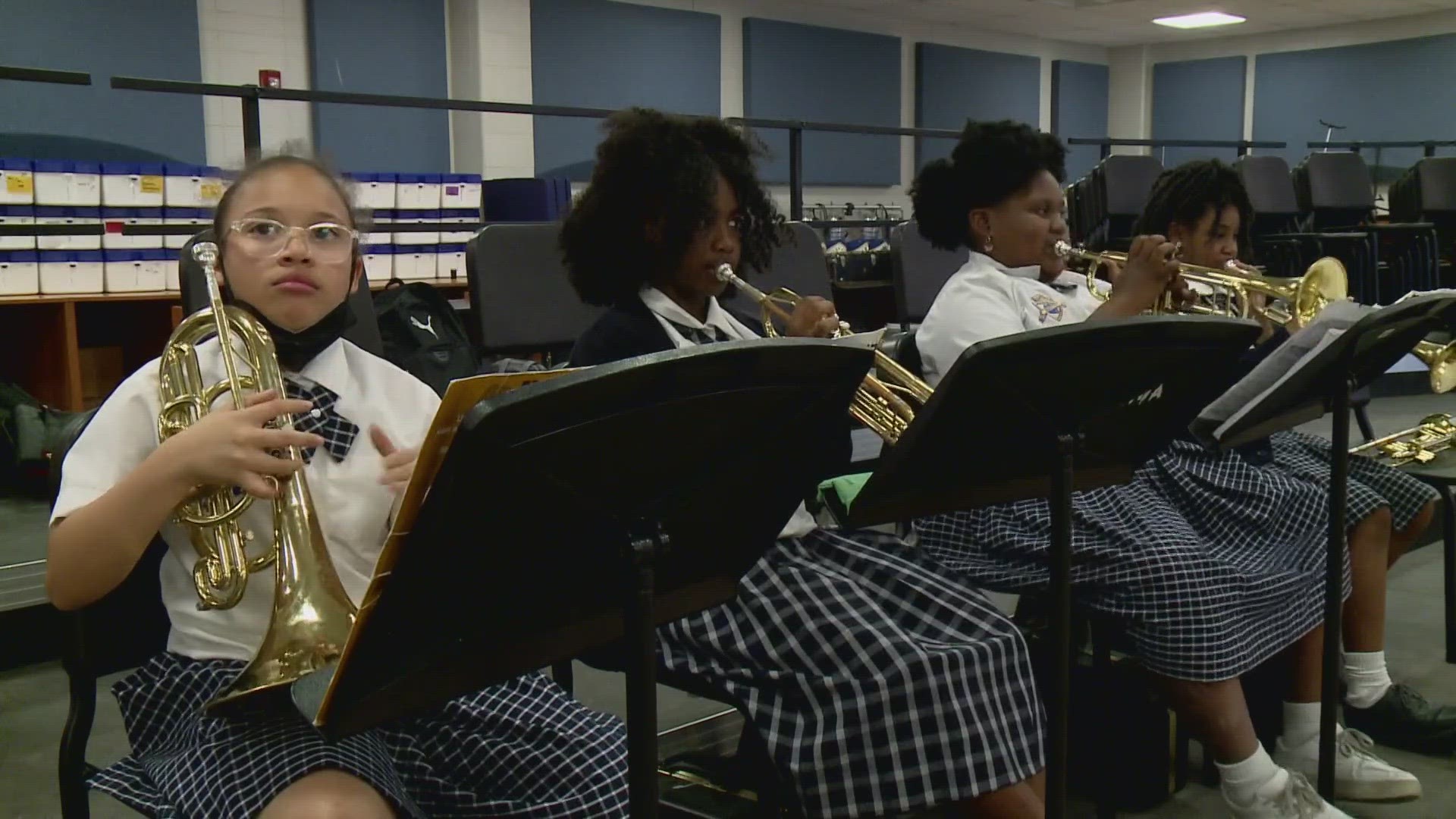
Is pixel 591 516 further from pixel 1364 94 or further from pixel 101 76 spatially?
pixel 1364 94

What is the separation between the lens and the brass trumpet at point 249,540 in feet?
3.86

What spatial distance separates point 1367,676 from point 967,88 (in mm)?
9632

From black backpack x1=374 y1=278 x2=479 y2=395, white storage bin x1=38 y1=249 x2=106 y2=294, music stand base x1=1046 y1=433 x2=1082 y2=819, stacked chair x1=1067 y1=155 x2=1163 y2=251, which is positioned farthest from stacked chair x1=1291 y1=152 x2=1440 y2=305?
white storage bin x1=38 y1=249 x2=106 y2=294

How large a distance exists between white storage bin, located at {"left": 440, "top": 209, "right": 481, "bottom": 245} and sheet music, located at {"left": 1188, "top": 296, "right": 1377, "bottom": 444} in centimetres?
431

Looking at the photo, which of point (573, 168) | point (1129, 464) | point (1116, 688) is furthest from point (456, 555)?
point (573, 168)

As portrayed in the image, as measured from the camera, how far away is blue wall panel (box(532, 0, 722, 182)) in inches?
329

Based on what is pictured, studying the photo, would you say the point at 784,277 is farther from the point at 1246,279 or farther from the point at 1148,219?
the point at 1246,279

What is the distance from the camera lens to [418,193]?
565 centimetres

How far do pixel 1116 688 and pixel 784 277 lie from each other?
52.7 inches

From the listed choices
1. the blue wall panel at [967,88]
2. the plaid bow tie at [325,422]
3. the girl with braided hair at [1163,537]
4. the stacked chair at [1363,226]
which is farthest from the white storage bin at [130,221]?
the blue wall panel at [967,88]

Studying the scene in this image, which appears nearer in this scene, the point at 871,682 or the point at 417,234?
the point at 871,682

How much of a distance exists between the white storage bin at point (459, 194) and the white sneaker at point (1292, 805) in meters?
4.61

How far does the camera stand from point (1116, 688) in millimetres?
2178

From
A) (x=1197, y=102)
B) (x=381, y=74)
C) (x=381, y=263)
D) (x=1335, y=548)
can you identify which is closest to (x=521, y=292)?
(x=1335, y=548)
